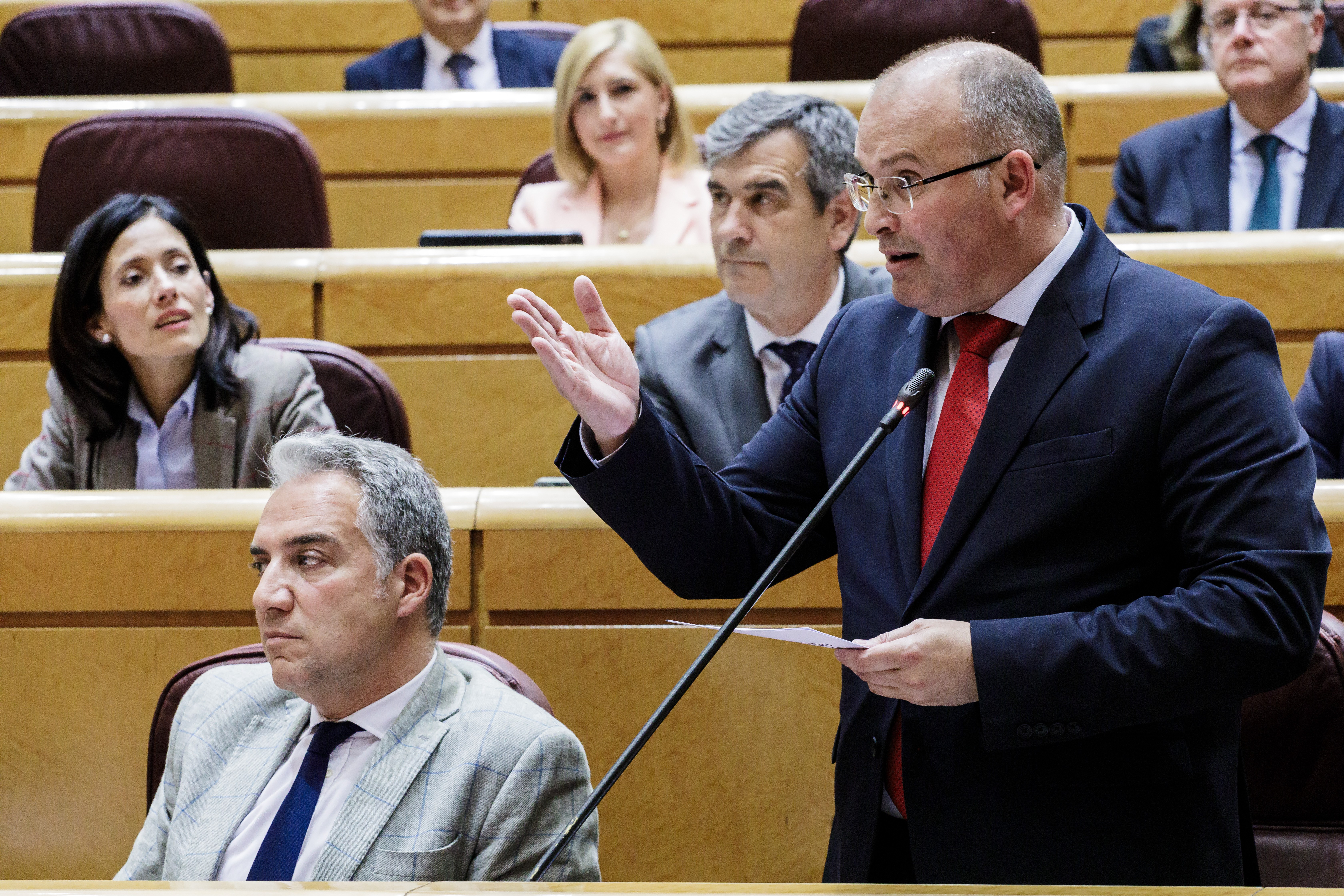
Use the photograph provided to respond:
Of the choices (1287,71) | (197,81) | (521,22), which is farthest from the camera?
(521,22)

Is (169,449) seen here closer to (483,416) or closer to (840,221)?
(483,416)

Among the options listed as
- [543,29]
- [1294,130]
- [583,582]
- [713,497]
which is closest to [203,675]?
[583,582]

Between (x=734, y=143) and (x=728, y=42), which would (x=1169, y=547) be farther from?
(x=728, y=42)

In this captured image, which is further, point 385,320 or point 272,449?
point 385,320

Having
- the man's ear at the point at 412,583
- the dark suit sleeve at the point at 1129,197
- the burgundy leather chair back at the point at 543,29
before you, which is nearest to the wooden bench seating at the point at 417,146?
the dark suit sleeve at the point at 1129,197

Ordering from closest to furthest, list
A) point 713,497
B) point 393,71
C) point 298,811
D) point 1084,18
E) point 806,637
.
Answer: point 806,637
point 713,497
point 298,811
point 393,71
point 1084,18

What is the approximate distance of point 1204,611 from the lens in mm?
473

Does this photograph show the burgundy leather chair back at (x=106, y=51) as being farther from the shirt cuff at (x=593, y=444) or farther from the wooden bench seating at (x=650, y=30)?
the shirt cuff at (x=593, y=444)

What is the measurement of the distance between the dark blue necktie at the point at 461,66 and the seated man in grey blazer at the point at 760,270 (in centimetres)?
78

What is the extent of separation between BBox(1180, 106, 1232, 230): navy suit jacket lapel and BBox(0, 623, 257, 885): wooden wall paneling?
94cm

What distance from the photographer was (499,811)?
0.64 metres

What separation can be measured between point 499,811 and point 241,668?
0.59 ft

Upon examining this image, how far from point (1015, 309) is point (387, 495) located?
1.07ft

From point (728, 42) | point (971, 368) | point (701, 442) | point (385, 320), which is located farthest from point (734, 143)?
Result: point (728, 42)
